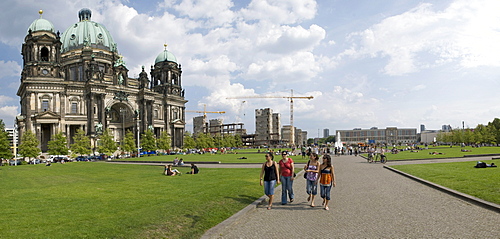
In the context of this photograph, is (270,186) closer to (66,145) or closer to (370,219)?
(370,219)

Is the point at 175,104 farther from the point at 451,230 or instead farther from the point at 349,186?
the point at 451,230

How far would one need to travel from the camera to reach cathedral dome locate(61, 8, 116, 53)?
89.2m

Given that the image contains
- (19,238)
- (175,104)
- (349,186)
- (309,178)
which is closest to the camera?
(19,238)

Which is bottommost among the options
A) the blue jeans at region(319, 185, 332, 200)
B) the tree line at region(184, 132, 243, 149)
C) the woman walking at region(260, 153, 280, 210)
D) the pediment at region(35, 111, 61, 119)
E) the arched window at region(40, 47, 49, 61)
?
the tree line at region(184, 132, 243, 149)

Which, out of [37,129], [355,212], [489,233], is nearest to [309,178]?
[355,212]

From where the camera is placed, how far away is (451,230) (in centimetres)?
843

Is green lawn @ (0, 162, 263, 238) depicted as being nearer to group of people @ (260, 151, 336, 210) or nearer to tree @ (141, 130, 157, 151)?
group of people @ (260, 151, 336, 210)

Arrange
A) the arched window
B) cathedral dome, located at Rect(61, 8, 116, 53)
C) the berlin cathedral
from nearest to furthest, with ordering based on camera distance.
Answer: the berlin cathedral, the arched window, cathedral dome, located at Rect(61, 8, 116, 53)

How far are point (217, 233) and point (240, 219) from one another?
177cm

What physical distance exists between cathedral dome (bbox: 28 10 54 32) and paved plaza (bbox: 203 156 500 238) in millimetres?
83645

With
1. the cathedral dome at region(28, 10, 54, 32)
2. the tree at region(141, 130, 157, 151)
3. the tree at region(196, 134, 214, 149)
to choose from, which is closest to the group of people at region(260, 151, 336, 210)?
the tree at region(141, 130, 157, 151)

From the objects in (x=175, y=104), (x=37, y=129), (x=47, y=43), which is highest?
(x=47, y=43)

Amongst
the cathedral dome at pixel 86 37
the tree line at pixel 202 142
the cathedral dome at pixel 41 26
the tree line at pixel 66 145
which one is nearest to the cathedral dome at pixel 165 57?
the cathedral dome at pixel 86 37

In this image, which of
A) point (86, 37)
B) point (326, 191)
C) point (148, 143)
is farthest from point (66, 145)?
point (326, 191)
